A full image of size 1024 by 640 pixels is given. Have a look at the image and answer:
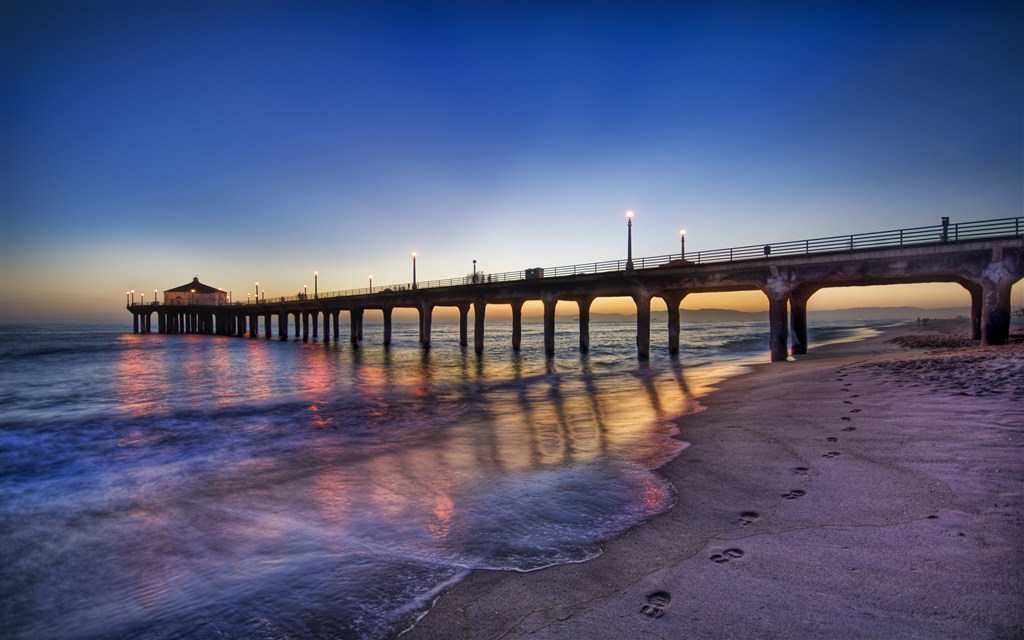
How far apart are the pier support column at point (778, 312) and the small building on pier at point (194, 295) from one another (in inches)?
5075

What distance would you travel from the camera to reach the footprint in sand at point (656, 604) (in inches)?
148

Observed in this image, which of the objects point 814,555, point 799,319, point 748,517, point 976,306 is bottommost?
point 748,517

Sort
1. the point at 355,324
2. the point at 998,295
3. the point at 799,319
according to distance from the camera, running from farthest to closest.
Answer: the point at 355,324, the point at 799,319, the point at 998,295

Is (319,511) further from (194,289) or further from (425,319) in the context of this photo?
(194,289)

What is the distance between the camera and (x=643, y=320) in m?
31.9

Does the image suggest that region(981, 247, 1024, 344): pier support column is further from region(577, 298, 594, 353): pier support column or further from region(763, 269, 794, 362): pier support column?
region(577, 298, 594, 353): pier support column

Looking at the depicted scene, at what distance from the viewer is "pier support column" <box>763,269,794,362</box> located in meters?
24.5

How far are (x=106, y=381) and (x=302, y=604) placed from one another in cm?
3655

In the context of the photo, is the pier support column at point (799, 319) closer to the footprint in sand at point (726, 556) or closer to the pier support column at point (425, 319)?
the footprint in sand at point (726, 556)

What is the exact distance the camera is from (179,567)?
611cm

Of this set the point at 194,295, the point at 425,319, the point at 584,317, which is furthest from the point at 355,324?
the point at 194,295

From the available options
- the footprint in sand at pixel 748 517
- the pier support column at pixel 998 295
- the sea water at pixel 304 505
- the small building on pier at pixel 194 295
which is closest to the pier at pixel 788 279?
the pier support column at pixel 998 295

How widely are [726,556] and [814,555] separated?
0.80 meters

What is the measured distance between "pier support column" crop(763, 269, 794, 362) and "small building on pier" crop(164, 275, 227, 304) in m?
129
